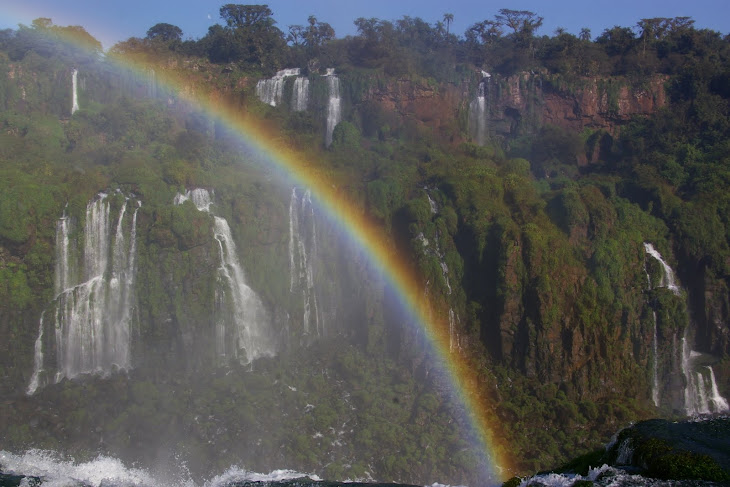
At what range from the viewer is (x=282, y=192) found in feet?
101

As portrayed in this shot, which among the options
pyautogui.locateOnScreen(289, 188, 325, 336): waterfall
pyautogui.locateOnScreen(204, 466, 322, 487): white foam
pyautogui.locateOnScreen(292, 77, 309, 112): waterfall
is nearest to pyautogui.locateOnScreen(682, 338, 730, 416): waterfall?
pyautogui.locateOnScreen(289, 188, 325, 336): waterfall

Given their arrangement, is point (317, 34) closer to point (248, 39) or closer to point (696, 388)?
point (248, 39)

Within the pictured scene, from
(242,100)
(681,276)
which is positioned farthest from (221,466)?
(242,100)

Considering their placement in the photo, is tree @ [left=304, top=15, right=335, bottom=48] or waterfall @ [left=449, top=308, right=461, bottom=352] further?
tree @ [left=304, top=15, right=335, bottom=48]

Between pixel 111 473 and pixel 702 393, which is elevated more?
pixel 702 393

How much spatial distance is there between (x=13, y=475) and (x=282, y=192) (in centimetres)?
1681

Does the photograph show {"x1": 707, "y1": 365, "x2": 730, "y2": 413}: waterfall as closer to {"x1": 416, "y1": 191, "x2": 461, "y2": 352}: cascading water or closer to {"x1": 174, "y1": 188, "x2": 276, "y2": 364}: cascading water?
{"x1": 416, "y1": 191, "x2": 461, "y2": 352}: cascading water

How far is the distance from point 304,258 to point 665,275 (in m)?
15.0

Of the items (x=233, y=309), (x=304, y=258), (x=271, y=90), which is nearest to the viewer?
(x=233, y=309)

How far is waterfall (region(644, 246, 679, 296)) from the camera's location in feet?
95.5

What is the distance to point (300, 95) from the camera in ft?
137

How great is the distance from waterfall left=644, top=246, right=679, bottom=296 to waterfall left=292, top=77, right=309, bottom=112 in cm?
2113

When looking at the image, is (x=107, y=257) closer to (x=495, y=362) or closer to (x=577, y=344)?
(x=495, y=362)

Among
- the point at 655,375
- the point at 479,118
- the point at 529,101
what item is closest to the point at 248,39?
the point at 479,118
